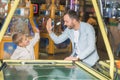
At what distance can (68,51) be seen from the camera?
31.0 feet

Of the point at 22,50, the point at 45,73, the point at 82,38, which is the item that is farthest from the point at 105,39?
the point at 22,50

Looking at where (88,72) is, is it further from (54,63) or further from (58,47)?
(58,47)

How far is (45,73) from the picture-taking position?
2.41 metres

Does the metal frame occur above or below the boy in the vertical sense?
above

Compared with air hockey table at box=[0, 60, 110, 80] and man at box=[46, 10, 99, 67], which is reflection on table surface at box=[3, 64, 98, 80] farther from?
man at box=[46, 10, 99, 67]

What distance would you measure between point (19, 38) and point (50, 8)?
5053 millimetres

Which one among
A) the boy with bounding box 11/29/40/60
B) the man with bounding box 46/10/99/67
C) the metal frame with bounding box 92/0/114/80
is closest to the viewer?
the metal frame with bounding box 92/0/114/80

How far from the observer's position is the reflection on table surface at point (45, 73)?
2231 millimetres

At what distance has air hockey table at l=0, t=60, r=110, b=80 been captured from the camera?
2.23 meters

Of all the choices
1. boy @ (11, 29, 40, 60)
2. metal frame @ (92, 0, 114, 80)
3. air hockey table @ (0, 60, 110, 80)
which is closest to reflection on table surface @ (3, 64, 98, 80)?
air hockey table @ (0, 60, 110, 80)

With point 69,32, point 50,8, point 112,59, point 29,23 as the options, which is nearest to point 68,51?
point 50,8

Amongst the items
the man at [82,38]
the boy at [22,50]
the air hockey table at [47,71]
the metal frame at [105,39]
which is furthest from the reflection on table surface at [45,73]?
the boy at [22,50]

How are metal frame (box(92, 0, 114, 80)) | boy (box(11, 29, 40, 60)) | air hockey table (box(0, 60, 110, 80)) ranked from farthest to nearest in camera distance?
boy (box(11, 29, 40, 60)) < air hockey table (box(0, 60, 110, 80)) < metal frame (box(92, 0, 114, 80))

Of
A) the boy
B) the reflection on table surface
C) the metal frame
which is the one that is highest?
the metal frame
